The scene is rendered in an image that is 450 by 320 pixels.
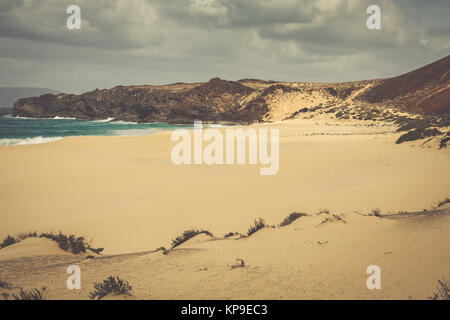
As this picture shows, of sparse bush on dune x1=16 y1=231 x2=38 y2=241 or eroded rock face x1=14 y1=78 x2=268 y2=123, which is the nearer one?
sparse bush on dune x1=16 y1=231 x2=38 y2=241

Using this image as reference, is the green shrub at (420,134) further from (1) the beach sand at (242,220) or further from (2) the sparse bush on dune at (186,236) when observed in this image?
(2) the sparse bush on dune at (186,236)

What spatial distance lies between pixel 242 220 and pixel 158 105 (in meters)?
77.8

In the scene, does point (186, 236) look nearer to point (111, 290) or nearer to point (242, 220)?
point (242, 220)

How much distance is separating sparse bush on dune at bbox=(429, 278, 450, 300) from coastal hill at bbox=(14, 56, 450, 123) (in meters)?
33.0

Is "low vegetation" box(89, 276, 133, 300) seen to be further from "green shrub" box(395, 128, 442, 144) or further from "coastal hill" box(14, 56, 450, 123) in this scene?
"coastal hill" box(14, 56, 450, 123)

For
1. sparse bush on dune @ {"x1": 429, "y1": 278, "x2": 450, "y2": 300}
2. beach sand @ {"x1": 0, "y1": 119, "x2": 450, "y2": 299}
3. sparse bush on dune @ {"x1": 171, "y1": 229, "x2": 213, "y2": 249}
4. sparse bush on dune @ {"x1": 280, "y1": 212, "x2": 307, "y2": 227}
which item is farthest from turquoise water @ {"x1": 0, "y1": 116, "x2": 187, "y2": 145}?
sparse bush on dune @ {"x1": 429, "y1": 278, "x2": 450, "y2": 300}

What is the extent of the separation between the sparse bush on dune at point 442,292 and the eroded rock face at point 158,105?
5856cm

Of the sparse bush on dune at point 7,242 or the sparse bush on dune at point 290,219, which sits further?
the sparse bush on dune at point 290,219

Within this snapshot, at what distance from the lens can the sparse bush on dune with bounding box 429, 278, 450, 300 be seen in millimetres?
2686

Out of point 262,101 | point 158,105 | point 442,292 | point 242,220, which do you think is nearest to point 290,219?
point 242,220

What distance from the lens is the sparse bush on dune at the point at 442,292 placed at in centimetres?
269

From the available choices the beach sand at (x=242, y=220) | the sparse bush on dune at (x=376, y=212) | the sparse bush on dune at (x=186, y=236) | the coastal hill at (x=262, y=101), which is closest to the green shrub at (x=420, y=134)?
the beach sand at (x=242, y=220)

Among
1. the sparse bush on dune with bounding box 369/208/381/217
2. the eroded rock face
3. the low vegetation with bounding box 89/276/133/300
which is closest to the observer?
the low vegetation with bounding box 89/276/133/300
